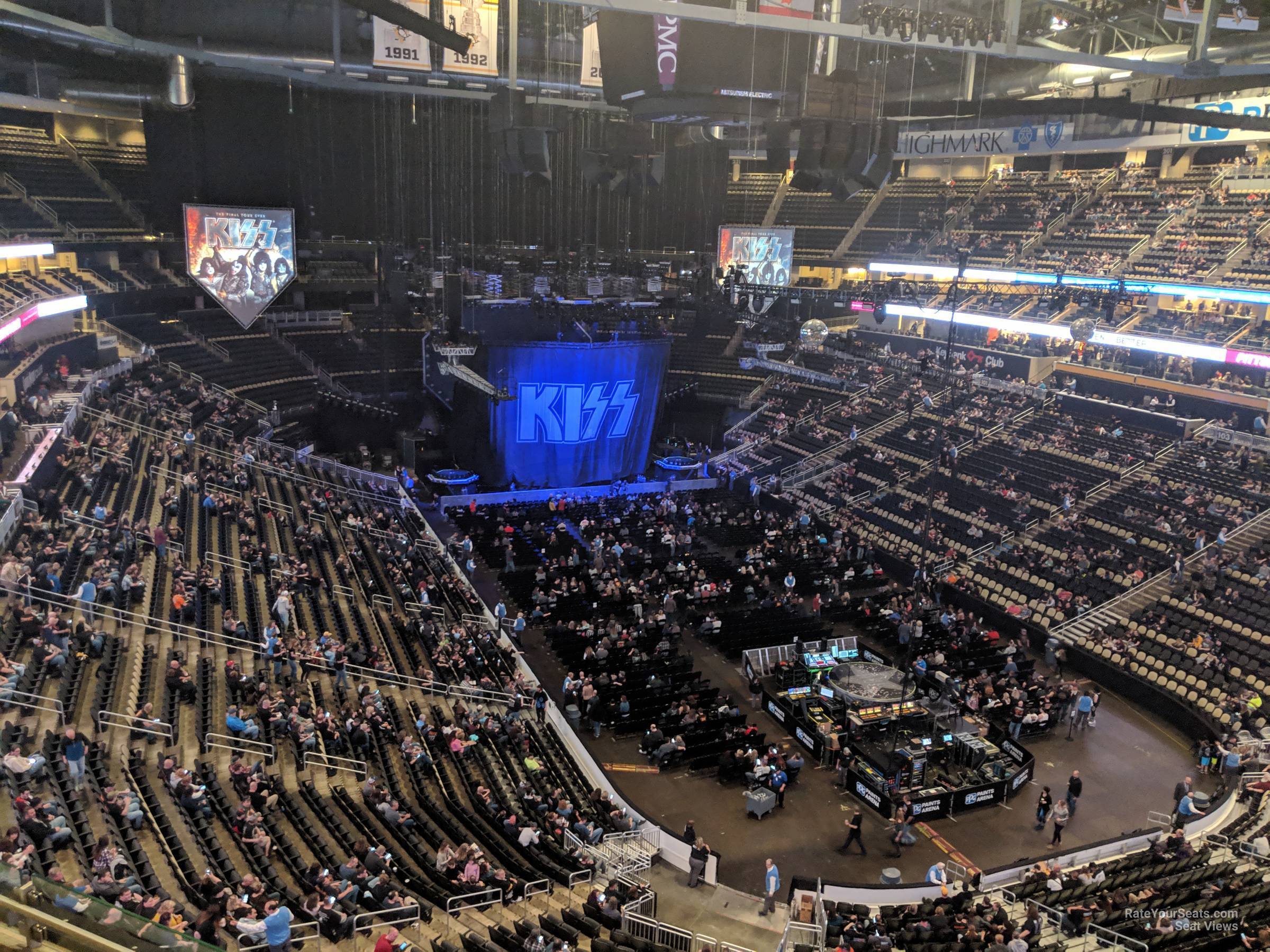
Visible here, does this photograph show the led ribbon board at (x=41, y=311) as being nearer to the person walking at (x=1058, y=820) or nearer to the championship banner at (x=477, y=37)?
the championship banner at (x=477, y=37)

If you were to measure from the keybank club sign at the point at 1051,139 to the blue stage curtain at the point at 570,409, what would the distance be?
15.8 metres

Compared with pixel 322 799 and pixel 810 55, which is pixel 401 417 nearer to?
pixel 810 55

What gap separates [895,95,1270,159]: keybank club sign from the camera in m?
31.1

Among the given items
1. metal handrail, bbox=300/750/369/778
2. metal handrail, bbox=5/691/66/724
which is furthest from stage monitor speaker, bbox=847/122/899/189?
metal handrail, bbox=5/691/66/724

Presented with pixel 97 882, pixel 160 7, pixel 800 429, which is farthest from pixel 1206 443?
pixel 160 7

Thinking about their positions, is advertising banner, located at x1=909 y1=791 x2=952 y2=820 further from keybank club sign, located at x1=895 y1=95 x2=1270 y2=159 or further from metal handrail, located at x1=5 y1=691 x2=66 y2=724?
keybank club sign, located at x1=895 y1=95 x2=1270 y2=159

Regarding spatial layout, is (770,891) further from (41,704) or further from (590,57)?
(590,57)

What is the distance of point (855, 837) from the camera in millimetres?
14125

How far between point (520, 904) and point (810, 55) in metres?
15.7

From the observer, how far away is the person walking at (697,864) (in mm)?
12609

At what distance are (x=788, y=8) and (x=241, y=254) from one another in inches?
719

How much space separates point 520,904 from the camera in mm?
11102

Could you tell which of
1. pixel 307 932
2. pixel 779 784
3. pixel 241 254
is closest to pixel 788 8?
pixel 779 784

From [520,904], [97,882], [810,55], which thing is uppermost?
[810,55]
